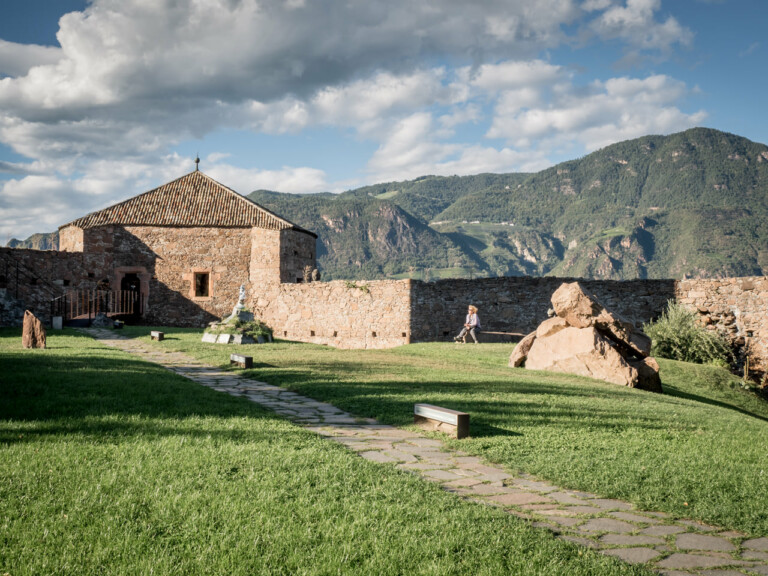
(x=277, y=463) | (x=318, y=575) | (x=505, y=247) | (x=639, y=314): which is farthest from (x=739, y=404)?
(x=505, y=247)

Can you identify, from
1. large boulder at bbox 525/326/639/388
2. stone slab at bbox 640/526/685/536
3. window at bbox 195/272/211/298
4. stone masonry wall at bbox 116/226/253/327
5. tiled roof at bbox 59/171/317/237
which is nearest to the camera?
stone slab at bbox 640/526/685/536

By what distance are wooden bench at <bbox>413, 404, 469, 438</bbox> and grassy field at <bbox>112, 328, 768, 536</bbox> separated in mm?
143

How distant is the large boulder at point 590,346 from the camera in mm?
11523

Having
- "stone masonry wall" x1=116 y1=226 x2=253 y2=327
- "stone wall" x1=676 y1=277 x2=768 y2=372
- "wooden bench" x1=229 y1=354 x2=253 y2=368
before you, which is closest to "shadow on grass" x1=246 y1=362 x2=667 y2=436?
"wooden bench" x1=229 y1=354 x2=253 y2=368

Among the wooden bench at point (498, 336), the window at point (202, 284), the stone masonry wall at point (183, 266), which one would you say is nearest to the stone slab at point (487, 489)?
the wooden bench at point (498, 336)

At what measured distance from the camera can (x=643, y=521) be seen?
381cm

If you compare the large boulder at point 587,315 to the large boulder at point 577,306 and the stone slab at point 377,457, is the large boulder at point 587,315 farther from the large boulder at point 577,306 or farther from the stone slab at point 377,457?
the stone slab at point 377,457

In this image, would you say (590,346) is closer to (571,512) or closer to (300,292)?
(571,512)

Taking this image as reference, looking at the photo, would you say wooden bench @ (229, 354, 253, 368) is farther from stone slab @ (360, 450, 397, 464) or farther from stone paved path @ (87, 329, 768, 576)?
stone slab @ (360, 450, 397, 464)

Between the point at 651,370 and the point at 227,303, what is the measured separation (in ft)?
68.6

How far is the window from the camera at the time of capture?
93.1ft

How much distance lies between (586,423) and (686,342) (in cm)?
1252

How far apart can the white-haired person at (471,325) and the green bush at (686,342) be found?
5196mm

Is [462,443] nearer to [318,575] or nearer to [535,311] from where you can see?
[318,575]
